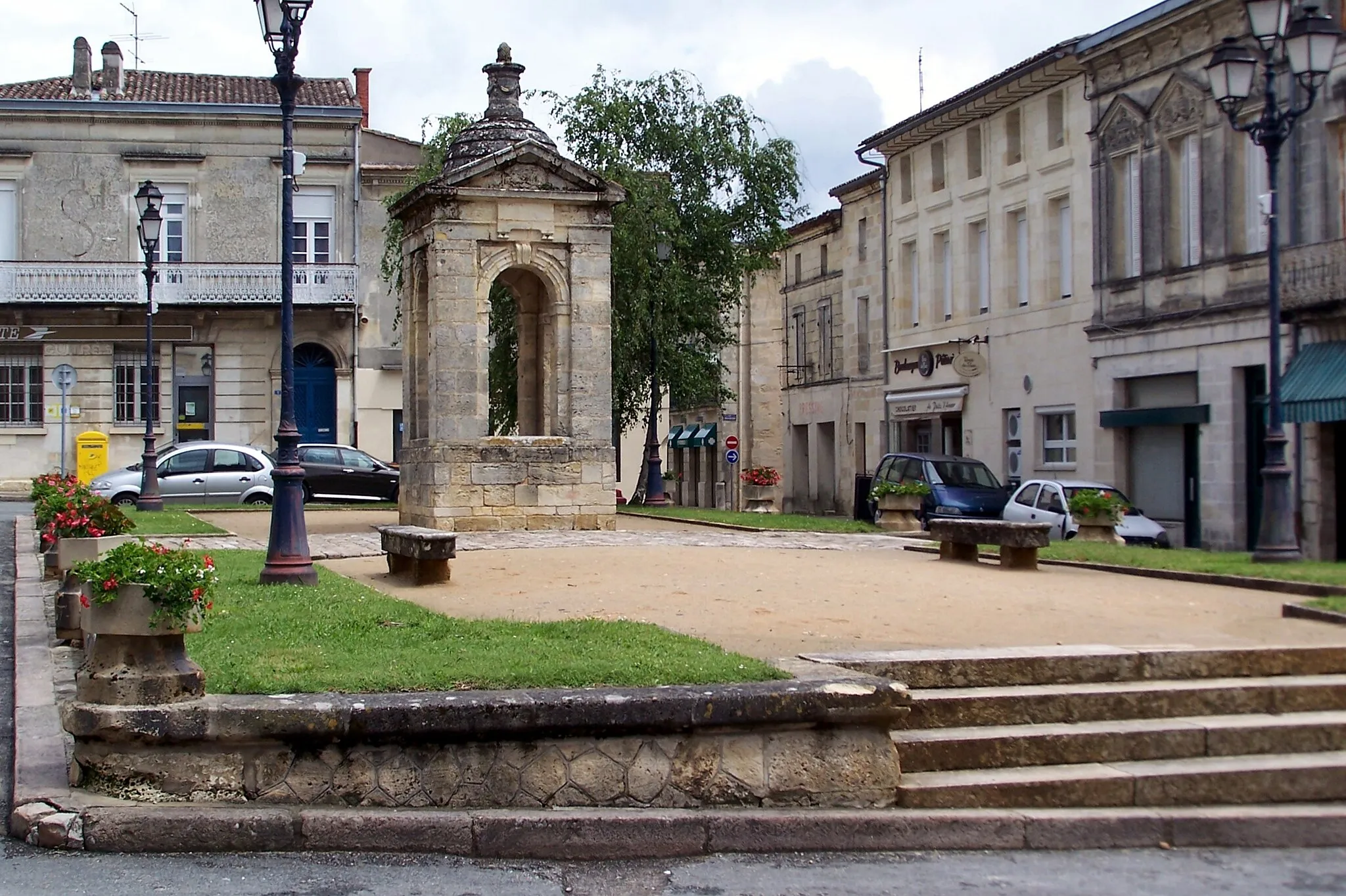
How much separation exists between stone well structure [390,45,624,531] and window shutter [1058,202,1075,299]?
46.4 ft

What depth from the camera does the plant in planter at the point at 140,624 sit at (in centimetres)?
677

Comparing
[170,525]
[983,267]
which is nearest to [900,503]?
[170,525]

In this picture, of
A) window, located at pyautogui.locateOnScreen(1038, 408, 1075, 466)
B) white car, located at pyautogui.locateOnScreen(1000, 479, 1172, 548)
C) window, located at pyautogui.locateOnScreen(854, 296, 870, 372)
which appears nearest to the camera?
white car, located at pyautogui.locateOnScreen(1000, 479, 1172, 548)

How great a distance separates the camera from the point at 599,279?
790 inches

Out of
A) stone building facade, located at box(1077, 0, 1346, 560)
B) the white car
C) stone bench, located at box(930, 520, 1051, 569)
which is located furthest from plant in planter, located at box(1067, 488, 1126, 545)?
stone building facade, located at box(1077, 0, 1346, 560)

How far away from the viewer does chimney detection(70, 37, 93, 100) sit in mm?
41500

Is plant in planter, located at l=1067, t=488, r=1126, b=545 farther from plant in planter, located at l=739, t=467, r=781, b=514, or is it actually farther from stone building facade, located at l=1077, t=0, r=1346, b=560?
plant in planter, located at l=739, t=467, r=781, b=514

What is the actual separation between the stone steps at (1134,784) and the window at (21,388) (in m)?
36.2

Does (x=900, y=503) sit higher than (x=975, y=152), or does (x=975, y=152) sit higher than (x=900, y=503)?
(x=975, y=152)

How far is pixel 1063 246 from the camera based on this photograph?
31.8m

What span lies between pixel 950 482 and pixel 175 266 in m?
→ 21.6

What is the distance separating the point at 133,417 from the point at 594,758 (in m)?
35.5

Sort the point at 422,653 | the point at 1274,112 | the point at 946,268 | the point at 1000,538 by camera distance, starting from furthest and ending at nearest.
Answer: the point at 946,268 < the point at 1274,112 < the point at 1000,538 < the point at 422,653

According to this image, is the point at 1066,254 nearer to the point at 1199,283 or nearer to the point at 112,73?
the point at 1199,283
